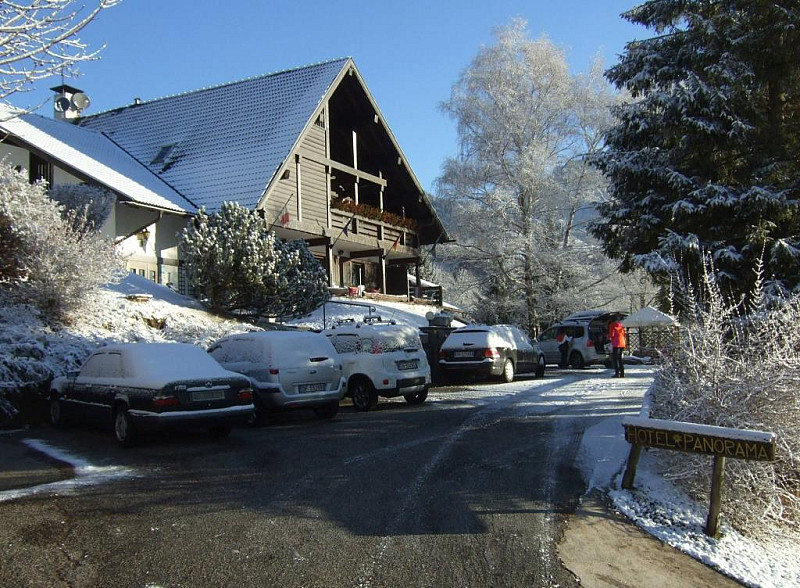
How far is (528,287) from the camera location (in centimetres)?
3331

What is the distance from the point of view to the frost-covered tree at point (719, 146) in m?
13.2

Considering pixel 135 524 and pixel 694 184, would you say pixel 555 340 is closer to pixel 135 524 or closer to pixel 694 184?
pixel 694 184

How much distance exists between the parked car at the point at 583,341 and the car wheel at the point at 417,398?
A: 13.5m

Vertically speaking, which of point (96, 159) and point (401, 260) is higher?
point (96, 159)

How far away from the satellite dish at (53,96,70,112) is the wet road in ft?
86.0

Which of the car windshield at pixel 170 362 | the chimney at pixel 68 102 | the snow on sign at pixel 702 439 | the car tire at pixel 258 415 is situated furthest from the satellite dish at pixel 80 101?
the snow on sign at pixel 702 439

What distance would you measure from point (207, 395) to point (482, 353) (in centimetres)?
1043

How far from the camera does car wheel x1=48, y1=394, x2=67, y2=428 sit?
11.9m

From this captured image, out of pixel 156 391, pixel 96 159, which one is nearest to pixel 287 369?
pixel 156 391

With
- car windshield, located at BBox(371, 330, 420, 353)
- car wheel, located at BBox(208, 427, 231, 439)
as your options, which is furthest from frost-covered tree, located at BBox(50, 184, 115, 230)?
car wheel, located at BBox(208, 427, 231, 439)

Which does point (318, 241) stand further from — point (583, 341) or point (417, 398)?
point (417, 398)

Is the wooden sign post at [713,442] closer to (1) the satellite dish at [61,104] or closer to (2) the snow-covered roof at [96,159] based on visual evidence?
(2) the snow-covered roof at [96,159]

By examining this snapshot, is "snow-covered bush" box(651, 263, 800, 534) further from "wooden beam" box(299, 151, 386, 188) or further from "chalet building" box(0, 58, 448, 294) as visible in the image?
"wooden beam" box(299, 151, 386, 188)

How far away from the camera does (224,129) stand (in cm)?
2858
